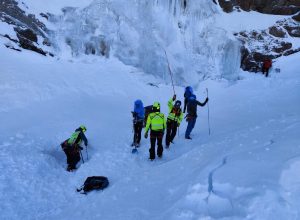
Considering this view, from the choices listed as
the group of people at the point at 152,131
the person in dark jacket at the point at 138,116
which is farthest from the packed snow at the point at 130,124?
the person in dark jacket at the point at 138,116

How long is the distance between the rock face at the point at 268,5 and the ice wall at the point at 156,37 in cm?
125

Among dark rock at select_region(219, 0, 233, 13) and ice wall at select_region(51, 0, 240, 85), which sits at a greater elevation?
dark rock at select_region(219, 0, 233, 13)

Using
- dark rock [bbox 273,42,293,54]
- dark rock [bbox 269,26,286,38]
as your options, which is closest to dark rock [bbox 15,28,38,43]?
dark rock [bbox 273,42,293,54]

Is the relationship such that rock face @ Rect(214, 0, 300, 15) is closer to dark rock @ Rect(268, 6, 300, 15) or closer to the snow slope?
dark rock @ Rect(268, 6, 300, 15)

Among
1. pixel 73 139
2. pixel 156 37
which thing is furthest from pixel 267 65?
pixel 73 139

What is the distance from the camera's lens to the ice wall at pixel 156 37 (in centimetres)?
2012

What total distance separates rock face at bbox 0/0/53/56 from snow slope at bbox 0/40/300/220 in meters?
0.83

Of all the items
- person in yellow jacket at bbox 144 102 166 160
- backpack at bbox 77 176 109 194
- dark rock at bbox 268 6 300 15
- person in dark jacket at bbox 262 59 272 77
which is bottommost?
backpack at bbox 77 176 109 194

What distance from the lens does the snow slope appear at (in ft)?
19.4

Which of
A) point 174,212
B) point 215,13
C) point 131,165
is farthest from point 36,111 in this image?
point 215,13

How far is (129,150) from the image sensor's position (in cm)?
1188

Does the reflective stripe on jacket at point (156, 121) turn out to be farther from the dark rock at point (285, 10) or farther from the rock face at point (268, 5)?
the dark rock at point (285, 10)

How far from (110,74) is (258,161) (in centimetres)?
1368

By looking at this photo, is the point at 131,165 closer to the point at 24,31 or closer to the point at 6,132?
the point at 6,132
